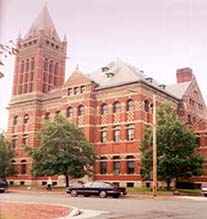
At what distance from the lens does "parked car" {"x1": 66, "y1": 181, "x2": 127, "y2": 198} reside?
26969mm

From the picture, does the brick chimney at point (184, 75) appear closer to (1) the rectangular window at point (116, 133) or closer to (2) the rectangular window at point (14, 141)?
(1) the rectangular window at point (116, 133)

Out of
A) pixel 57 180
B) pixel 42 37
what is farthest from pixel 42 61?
pixel 57 180

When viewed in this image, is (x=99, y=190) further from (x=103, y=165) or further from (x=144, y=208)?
(x=103, y=165)

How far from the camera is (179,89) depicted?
5403 centimetres

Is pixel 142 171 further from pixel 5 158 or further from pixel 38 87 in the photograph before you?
pixel 38 87

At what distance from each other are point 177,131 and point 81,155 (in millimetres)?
10028

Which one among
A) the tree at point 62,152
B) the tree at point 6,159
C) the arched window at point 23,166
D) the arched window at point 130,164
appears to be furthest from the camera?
the arched window at point 23,166

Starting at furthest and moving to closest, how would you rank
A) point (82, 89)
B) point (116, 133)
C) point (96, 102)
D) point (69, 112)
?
point (69, 112), point (82, 89), point (96, 102), point (116, 133)

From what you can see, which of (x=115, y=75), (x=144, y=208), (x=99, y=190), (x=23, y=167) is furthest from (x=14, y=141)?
(x=144, y=208)

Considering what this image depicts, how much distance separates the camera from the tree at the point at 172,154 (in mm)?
34000

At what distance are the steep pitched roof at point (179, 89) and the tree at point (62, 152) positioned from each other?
728 inches

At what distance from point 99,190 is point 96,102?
20485 mm

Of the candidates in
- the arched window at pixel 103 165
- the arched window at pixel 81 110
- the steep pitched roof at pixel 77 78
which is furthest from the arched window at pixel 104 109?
the arched window at pixel 103 165

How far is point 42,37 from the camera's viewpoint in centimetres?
5538
